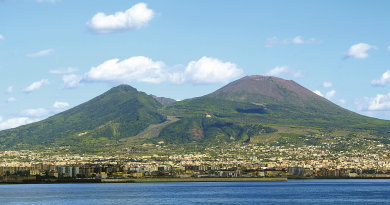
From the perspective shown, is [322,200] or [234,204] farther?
[322,200]

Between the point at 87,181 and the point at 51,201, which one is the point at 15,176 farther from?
the point at 51,201

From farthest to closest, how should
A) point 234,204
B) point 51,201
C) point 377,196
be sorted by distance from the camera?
point 377,196
point 51,201
point 234,204

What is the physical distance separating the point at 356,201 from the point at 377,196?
52.3 feet

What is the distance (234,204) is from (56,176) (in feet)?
364

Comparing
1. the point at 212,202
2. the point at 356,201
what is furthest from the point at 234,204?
the point at 356,201

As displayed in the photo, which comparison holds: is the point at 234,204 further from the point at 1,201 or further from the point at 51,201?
the point at 1,201

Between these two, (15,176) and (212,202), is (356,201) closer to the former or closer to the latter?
(212,202)

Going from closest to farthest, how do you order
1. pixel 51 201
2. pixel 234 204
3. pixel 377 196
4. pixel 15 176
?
pixel 234 204 < pixel 51 201 < pixel 377 196 < pixel 15 176

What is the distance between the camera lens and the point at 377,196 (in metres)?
126

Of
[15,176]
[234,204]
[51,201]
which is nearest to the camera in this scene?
[234,204]

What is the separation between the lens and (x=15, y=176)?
630 ft

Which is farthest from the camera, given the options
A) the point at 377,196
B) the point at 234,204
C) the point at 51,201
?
the point at 377,196

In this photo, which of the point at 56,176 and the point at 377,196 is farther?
the point at 56,176

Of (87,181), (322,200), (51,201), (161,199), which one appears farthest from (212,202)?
(87,181)
